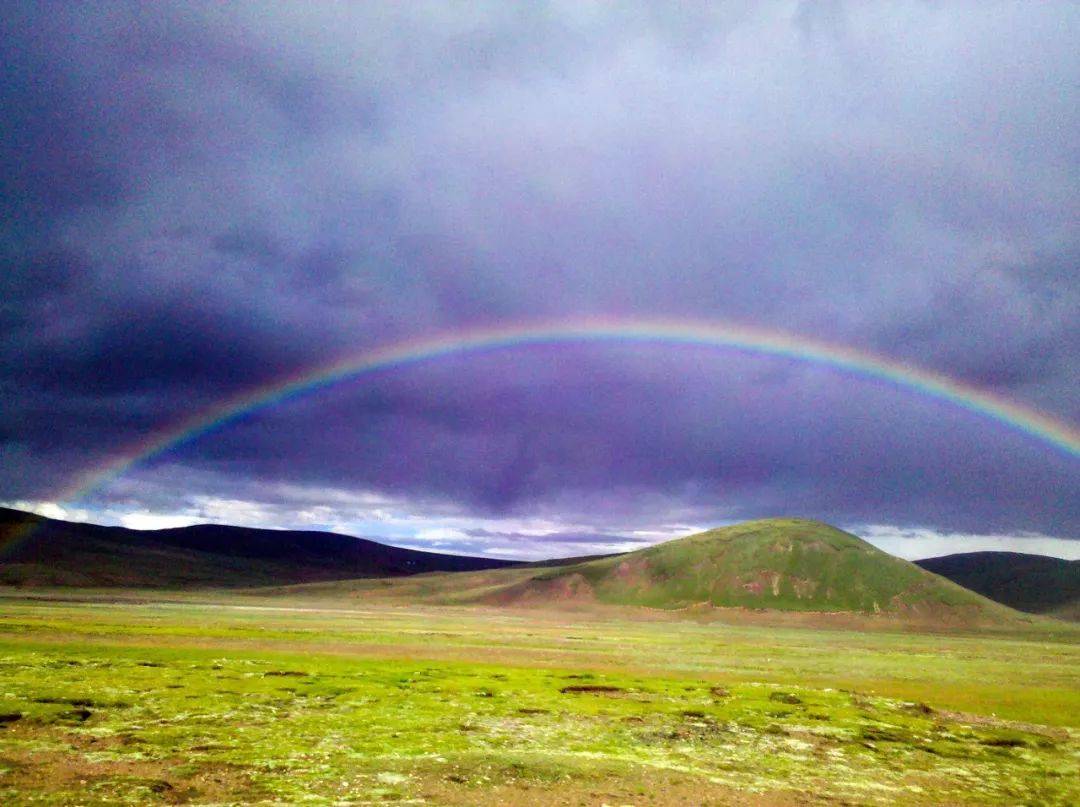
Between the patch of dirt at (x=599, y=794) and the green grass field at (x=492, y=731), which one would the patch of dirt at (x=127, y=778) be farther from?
the patch of dirt at (x=599, y=794)

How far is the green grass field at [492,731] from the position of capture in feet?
88.3

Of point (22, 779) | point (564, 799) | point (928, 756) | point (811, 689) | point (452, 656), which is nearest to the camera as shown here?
point (22, 779)

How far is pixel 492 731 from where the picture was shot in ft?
123

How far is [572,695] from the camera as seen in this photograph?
168ft

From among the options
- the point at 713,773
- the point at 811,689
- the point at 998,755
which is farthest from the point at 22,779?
the point at 811,689

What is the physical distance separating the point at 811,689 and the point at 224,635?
61253 mm

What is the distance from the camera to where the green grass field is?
88.3 feet

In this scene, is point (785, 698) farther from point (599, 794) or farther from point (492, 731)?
point (599, 794)

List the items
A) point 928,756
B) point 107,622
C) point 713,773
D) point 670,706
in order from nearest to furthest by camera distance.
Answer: point 713,773
point 928,756
point 670,706
point 107,622

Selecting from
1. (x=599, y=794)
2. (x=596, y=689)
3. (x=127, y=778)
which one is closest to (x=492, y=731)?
(x=599, y=794)

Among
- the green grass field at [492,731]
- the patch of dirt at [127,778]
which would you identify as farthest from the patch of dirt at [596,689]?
the patch of dirt at [127,778]

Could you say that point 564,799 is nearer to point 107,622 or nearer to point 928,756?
point 928,756

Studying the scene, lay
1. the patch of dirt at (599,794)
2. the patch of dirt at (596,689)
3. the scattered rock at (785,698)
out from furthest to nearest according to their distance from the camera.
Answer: the patch of dirt at (596,689) → the scattered rock at (785,698) → the patch of dirt at (599,794)

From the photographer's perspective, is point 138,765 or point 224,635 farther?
point 224,635
